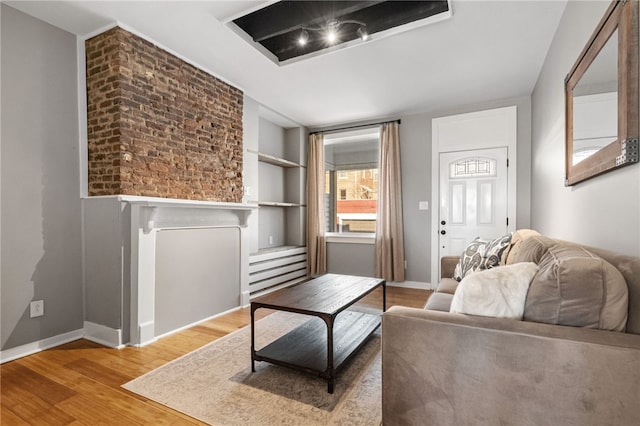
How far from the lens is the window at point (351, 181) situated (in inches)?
201

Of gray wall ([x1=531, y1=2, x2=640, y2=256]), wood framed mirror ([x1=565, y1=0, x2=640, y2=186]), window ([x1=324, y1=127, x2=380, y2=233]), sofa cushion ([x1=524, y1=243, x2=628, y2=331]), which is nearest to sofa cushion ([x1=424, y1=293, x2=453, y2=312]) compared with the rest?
sofa cushion ([x1=524, y1=243, x2=628, y2=331])

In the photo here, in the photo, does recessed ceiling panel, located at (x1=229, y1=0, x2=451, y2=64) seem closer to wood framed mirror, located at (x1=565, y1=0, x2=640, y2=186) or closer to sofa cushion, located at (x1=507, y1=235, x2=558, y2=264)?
wood framed mirror, located at (x1=565, y1=0, x2=640, y2=186)

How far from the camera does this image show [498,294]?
4.04 ft

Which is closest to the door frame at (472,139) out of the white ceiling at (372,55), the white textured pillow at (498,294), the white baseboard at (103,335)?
the white ceiling at (372,55)

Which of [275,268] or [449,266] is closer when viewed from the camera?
[449,266]

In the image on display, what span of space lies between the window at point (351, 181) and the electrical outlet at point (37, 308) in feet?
12.6

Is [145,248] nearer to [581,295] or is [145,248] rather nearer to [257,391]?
[257,391]

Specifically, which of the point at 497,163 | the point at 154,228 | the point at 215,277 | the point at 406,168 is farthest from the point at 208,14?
the point at 497,163

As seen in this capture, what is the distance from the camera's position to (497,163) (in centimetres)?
400

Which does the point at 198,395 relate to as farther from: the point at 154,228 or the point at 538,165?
the point at 538,165

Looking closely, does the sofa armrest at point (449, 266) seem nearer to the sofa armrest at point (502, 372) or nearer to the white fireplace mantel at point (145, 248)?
the sofa armrest at point (502, 372)

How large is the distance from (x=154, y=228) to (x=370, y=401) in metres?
2.14

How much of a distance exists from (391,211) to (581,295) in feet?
11.4

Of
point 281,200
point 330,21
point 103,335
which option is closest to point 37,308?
point 103,335
